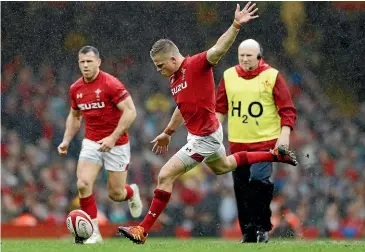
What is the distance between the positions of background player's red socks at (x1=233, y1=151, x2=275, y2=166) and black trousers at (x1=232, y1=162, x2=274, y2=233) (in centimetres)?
34

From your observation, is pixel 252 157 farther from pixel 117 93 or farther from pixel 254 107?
pixel 117 93

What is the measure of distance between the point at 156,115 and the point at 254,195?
7886 millimetres

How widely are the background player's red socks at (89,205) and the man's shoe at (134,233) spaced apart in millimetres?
1632

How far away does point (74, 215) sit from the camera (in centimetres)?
1134

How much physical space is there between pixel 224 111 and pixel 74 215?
6.95 ft

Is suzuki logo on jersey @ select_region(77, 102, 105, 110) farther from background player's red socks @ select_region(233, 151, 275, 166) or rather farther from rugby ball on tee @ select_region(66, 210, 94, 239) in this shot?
background player's red socks @ select_region(233, 151, 275, 166)

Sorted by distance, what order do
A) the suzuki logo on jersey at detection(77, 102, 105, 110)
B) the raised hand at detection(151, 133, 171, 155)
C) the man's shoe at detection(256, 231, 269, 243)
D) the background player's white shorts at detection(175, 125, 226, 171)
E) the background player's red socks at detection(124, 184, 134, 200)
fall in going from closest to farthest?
the background player's white shorts at detection(175, 125, 226, 171)
the raised hand at detection(151, 133, 171, 155)
the man's shoe at detection(256, 231, 269, 243)
the suzuki logo on jersey at detection(77, 102, 105, 110)
the background player's red socks at detection(124, 184, 134, 200)

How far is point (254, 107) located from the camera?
1223cm

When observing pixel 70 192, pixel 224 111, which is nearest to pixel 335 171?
pixel 70 192

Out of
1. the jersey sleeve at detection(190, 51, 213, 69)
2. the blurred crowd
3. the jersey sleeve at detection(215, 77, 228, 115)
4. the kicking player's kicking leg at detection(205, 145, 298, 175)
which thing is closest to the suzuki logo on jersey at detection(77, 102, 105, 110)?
the jersey sleeve at detection(215, 77, 228, 115)

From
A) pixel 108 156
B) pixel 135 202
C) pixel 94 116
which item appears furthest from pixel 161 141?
pixel 135 202

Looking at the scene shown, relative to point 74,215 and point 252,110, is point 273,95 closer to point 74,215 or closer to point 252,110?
point 252,110

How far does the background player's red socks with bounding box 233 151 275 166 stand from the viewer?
38.3ft

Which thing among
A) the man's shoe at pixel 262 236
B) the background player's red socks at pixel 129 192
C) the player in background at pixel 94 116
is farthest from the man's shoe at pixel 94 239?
the man's shoe at pixel 262 236
